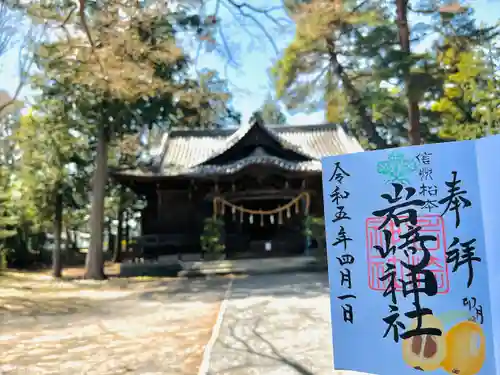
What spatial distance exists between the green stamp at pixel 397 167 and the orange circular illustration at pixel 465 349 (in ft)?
3.45

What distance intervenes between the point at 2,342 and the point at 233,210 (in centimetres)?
979

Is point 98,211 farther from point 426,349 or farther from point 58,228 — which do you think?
point 426,349

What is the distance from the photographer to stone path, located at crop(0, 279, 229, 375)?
16.3 ft

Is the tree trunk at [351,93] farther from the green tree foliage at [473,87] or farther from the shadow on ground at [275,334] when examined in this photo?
the shadow on ground at [275,334]

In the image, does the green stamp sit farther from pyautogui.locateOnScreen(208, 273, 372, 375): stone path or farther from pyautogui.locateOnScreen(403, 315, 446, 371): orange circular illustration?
pyautogui.locateOnScreen(208, 273, 372, 375): stone path

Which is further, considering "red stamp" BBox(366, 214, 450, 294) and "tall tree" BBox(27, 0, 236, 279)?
"tall tree" BBox(27, 0, 236, 279)

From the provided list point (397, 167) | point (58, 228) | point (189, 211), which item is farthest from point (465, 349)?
point (58, 228)

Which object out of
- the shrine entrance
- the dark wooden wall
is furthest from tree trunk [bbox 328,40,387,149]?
Answer: the shrine entrance

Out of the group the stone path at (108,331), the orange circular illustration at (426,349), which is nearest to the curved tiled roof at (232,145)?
the stone path at (108,331)

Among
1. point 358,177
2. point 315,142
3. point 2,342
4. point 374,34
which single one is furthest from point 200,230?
point 358,177

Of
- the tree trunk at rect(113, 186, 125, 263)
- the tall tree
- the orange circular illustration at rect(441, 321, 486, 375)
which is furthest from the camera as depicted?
the tree trunk at rect(113, 186, 125, 263)

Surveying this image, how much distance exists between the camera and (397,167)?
3.12 metres

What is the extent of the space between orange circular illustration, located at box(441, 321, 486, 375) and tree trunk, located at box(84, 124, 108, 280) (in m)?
14.0

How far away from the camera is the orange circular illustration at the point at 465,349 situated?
8.82ft
